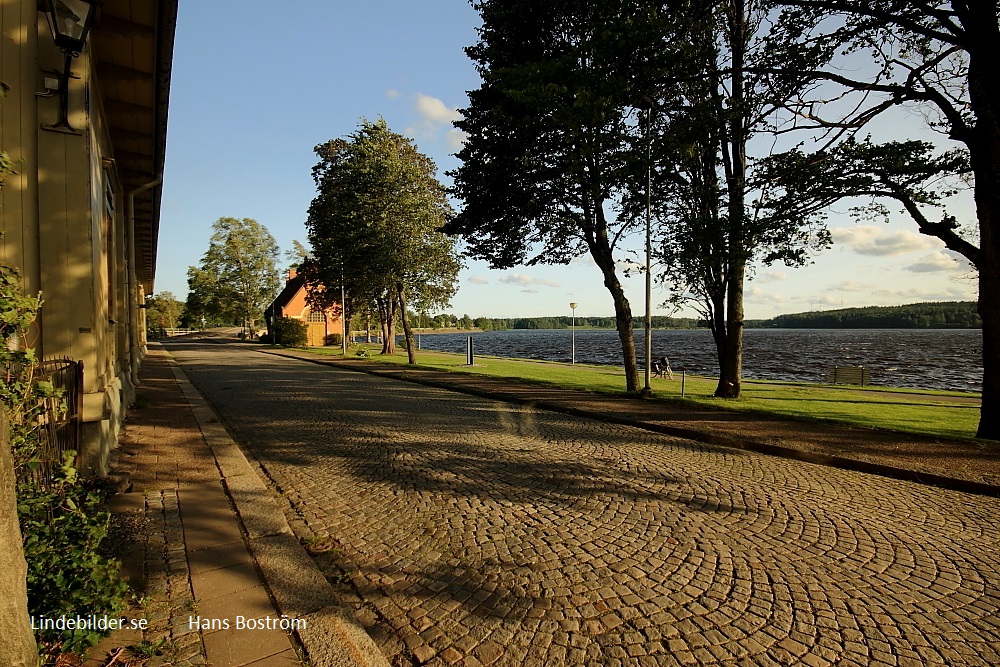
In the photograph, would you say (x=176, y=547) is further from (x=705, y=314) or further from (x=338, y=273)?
(x=338, y=273)

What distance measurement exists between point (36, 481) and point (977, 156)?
40.3ft

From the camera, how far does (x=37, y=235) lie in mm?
5207

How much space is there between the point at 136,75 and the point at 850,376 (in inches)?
1099

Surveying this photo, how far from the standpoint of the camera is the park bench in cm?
2341

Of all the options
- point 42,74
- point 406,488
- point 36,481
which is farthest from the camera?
point 406,488

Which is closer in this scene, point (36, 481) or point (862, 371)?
point (36, 481)

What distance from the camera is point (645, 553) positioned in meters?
3.99

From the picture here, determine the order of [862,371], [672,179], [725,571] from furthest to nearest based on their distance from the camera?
[862,371]
[672,179]
[725,571]

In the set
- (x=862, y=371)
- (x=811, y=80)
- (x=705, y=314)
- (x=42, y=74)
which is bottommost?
(x=862, y=371)

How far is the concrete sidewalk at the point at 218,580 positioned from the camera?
2693 millimetres

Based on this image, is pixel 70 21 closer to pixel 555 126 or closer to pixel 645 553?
pixel 645 553

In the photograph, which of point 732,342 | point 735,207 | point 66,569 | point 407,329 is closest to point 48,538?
point 66,569

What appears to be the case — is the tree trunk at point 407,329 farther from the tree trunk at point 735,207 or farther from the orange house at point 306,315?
the orange house at point 306,315

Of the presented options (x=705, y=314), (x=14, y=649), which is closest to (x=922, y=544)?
(x=14, y=649)
